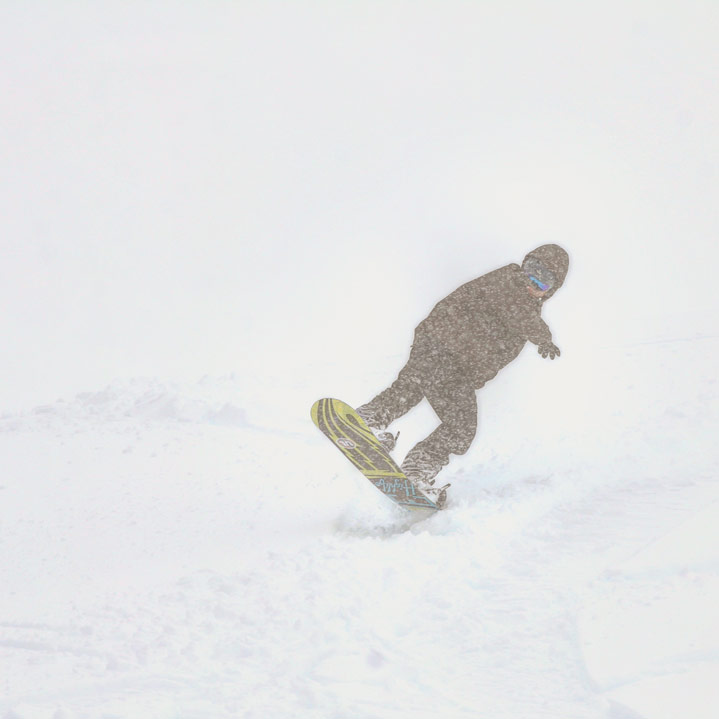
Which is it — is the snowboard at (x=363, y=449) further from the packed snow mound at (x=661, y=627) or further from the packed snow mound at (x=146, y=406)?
the packed snow mound at (x=146, y=406)

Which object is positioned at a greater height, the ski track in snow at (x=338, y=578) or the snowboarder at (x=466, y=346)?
the snowboarder at (x=466, y=346)

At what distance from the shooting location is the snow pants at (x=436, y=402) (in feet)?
16.0

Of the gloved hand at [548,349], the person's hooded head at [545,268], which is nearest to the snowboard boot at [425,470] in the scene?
the gloved hand at [548,349]

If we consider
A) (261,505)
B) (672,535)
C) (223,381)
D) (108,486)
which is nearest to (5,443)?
(108,486)

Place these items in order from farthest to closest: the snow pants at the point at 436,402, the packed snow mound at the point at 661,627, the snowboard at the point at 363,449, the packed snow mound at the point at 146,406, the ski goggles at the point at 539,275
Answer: the packed snow mound at the point at 146,406, the snow pants at the point at 436,402, the ski goggles at the point at 539,275, the snowboard at the point at 363,449, the packed snow mound at the point at 661,627

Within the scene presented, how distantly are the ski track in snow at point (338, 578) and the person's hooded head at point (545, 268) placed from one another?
1.24m

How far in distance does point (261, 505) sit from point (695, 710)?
9.89ft

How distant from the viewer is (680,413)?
5719mm

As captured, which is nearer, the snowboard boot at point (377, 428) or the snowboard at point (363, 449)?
the snowboard at point (363, 449)

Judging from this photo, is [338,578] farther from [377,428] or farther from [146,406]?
[146,406]

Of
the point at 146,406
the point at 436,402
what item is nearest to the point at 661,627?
the point at 436,402

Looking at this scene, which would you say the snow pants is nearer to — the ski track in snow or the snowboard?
the snowboard

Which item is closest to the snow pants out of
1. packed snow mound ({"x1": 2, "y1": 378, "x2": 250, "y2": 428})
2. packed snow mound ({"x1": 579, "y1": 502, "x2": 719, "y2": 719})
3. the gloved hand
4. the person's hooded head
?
the gloved hand

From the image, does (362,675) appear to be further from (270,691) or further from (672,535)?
(672,535)
